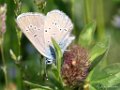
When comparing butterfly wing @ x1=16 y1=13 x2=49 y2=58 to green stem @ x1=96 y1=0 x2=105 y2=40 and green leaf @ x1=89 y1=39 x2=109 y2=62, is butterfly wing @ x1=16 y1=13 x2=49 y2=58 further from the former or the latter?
green stem @ x1=96 y1=0 x2=105 y2=40

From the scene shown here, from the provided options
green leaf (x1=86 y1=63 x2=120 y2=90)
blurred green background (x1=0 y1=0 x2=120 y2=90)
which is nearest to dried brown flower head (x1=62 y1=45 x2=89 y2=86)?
green leaf (x1=86 y1=63 x2=120 y2=90)

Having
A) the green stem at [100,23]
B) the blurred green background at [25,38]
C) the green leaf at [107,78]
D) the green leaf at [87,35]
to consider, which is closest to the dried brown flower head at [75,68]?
the green leaf at [107,78]

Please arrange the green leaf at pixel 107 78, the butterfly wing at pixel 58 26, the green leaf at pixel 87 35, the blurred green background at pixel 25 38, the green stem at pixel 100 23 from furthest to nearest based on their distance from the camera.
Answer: the green stem at pixel 100 23
the blurred green background at pixel 25 38
the green leaf at pixel 87 35
the butterfly wing at pixel 58 26
the green leaf at pixel 107 78

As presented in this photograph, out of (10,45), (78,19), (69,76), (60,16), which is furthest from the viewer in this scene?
(78,19)

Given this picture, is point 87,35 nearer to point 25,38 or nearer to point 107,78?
point 107,78

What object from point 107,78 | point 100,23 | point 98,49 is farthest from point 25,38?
point 107,78

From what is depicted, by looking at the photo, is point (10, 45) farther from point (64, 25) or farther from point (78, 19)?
point (64, 25)

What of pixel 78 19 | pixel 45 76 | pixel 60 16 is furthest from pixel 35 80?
pixel 78 19

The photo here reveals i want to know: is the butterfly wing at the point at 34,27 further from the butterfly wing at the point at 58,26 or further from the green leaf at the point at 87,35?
the green leaf at the point at 87,35
